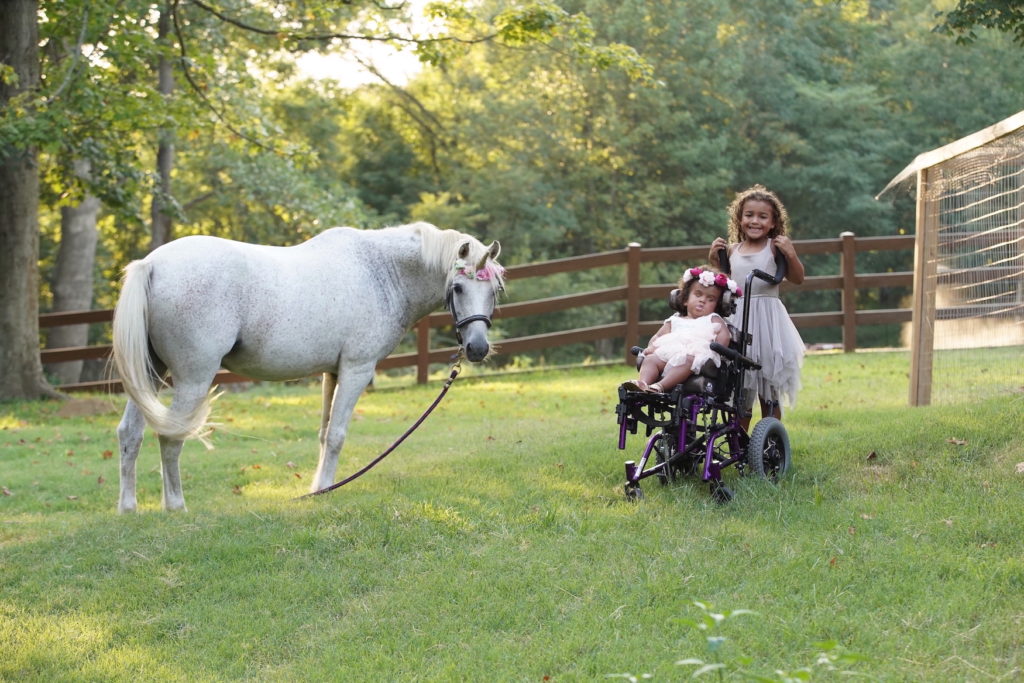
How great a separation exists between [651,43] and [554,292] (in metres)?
7.11

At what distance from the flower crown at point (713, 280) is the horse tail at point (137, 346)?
2881mm

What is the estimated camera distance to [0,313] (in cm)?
1147

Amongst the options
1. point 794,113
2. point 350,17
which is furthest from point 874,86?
point 350,17

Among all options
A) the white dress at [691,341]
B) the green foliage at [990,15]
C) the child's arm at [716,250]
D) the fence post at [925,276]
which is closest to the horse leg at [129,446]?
the white dress at [691,341]

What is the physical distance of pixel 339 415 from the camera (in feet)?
20.4

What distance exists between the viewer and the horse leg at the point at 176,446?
577 cm

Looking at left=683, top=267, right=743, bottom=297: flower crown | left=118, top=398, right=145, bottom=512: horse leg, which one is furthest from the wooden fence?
left=683, top=267, right=743, bottom=297: flower crown

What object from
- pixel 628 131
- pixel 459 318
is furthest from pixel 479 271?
pixel 628 131

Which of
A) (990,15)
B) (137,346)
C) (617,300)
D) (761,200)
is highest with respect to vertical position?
(990,15)

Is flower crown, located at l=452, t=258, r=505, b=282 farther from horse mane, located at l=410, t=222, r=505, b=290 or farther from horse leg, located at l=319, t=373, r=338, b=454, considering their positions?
horse leg, located at l=319, t=373, r=338, b=454

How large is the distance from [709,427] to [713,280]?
771 millimetres

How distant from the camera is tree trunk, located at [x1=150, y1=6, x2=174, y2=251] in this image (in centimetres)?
1383

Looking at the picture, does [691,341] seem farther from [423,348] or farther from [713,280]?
[423,348]

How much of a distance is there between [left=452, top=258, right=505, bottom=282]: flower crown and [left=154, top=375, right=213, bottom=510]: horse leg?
5.03 feet
